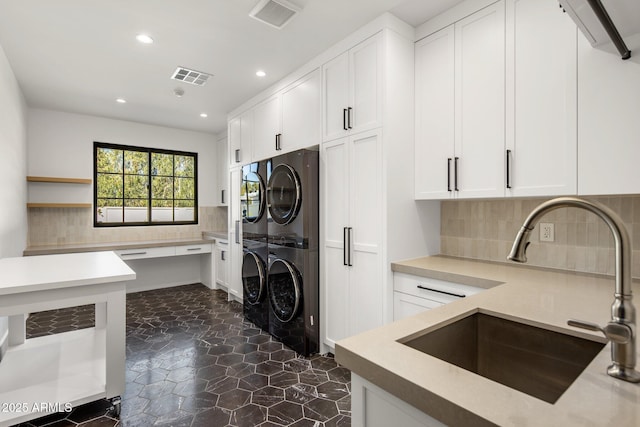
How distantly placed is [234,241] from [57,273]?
2.47 meters

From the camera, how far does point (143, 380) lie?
7.73ft

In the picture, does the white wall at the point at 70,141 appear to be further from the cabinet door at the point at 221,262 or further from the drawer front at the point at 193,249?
the cabinet door at the point at 221,262

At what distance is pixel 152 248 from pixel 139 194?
1086 millimetres

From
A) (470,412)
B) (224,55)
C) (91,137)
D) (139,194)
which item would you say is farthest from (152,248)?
(470,412)

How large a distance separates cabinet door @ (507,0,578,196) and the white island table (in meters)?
2.43

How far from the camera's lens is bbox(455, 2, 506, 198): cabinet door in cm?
199

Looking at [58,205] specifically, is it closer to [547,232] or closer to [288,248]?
[288,248]

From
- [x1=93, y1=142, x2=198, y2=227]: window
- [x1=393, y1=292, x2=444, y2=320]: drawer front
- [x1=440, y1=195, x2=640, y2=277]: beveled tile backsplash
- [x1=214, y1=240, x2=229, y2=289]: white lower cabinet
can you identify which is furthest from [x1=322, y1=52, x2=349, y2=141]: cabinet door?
[x1=93, y1=142, x2=198, y2=227]: window

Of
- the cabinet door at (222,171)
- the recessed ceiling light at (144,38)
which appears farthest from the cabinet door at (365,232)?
the cabinet door at (222,171)

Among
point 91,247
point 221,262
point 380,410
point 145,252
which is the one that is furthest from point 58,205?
point 380,410

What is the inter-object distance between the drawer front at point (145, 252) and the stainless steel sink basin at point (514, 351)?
4346mm

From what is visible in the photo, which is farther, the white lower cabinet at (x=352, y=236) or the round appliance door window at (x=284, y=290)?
the round appliance door window at (x=284, y=290)

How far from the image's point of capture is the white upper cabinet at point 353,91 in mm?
2316

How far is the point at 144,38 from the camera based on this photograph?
2568 millimetres
